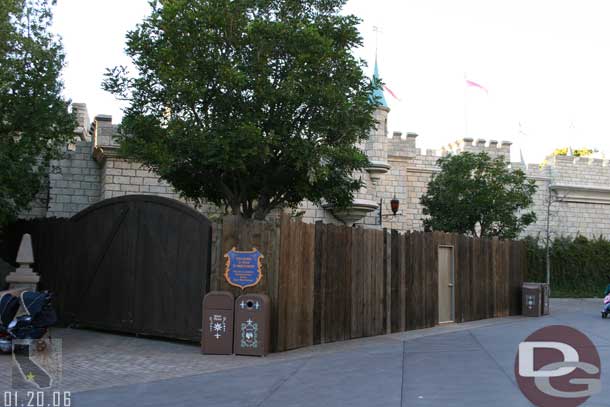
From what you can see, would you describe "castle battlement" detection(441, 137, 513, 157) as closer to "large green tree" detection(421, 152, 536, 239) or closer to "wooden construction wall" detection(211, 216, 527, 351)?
"large green tree" detection(421, 152, 536, 239)

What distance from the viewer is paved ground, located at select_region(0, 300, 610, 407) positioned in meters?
6.85

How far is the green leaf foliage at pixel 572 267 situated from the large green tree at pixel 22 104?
19.9 metres

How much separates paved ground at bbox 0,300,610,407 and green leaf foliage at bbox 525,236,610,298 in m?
13.9

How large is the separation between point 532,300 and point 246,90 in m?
10.4

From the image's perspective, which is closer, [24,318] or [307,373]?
[307,373]

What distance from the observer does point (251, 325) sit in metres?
10.1

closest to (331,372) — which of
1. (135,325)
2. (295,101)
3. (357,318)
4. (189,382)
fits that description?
(189,382)

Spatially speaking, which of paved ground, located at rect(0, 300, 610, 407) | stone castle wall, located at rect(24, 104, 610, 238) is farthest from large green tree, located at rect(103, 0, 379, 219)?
stone castle wall, located at rect(24, 104, 610, 238)

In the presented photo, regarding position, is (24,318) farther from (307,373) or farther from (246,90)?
(246,90)

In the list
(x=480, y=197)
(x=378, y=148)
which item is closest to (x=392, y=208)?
(x=378, y=148)

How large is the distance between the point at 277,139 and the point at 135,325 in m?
4.49
